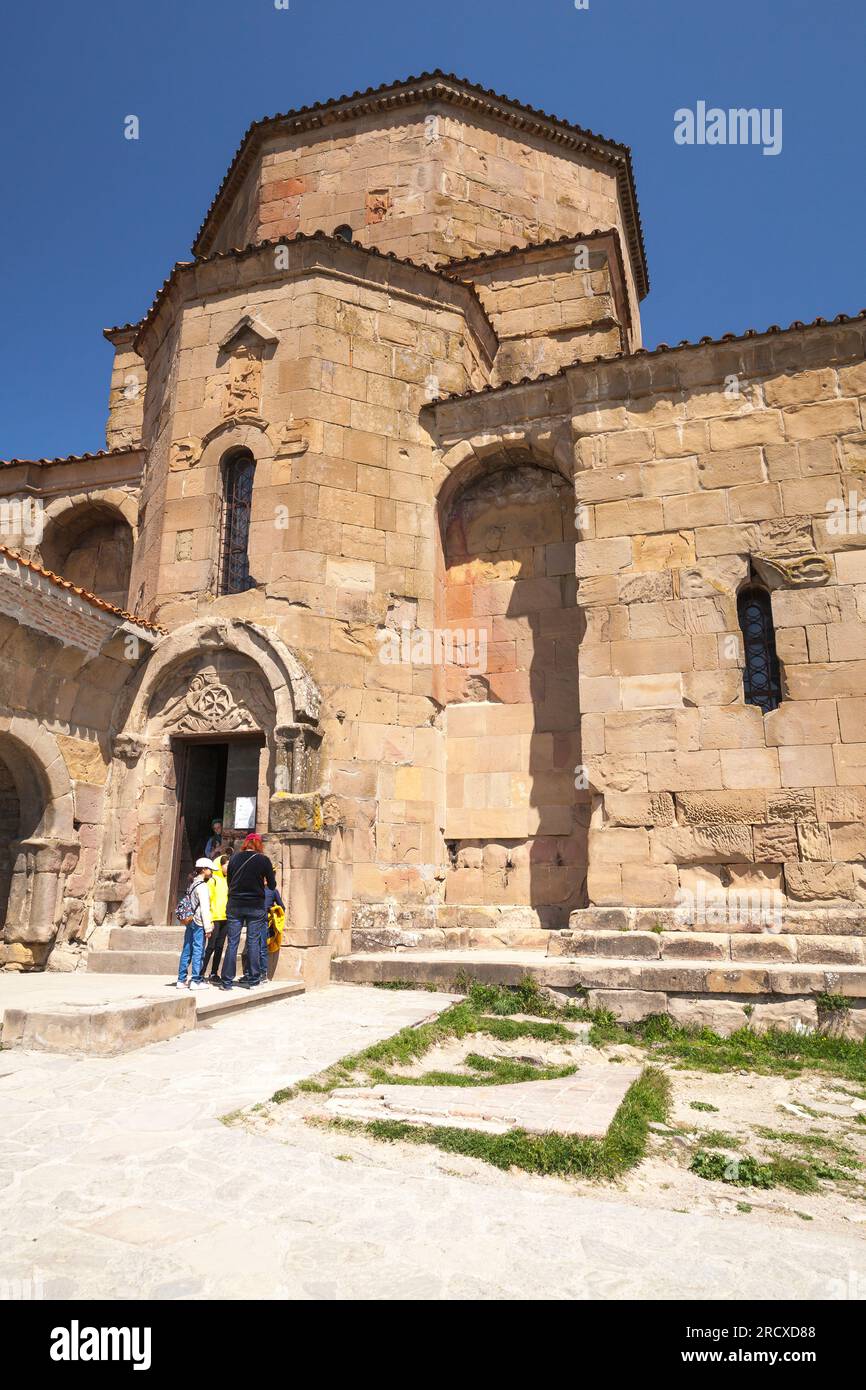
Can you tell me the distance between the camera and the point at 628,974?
771 centimetres

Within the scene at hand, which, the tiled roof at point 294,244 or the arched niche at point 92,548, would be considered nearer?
the tiled roof at point 294,244

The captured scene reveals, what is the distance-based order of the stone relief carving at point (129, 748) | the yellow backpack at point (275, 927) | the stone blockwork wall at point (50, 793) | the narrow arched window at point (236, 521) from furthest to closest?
the narrow arched window at point (236, 521)
the stone relief carving at point (129, 748)
the stone blockwork wall at point (50, 793)
the yellow backpack at point (275, 927)

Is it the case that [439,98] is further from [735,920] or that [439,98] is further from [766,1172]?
[766,1172]

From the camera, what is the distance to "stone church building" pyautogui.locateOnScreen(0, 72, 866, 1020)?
8672 mm

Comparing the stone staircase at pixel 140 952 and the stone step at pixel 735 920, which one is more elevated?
the stone step at pixel 735 920

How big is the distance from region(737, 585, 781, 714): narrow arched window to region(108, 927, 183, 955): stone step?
6.84 metres

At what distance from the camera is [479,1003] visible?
7730 millimetres

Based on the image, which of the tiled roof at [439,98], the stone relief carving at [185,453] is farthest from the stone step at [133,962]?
the tiled roof at [439,98]

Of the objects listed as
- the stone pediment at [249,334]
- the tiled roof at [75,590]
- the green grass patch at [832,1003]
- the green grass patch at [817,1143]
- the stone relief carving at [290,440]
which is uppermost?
the stone pediment at [249,334]

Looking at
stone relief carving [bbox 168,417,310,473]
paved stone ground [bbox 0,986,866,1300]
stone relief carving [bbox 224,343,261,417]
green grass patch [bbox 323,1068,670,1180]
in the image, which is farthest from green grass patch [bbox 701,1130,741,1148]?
stone relief carving [bbox 224,343,261,417]

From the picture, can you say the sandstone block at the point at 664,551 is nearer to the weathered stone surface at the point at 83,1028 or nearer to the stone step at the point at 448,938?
the stone step at the point at 448,938

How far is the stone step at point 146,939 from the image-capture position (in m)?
9.75

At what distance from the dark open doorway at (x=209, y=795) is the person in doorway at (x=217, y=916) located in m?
1.70

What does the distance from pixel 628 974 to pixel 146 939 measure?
5449 millimetres
